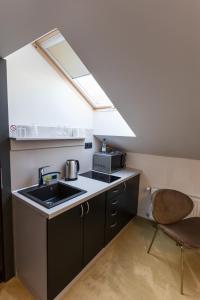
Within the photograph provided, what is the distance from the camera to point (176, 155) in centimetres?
226

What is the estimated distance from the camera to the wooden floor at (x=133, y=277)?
4.78 ft

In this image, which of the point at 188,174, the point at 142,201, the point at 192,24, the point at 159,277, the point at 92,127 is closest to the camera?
the point at 192,24

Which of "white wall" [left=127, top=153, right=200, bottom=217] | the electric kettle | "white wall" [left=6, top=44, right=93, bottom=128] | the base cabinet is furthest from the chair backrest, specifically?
"white wall" [left=6, top=44, right=93, bottom=128]

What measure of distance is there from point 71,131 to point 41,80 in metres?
0.66

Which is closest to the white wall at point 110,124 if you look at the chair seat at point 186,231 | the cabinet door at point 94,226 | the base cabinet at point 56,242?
the base cabinet at point 56,242

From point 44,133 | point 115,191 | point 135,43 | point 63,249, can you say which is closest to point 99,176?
point 115,191

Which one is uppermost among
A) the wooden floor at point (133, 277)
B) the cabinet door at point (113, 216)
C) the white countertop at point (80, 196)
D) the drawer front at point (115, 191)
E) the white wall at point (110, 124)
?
the white wall at point (110, 124)

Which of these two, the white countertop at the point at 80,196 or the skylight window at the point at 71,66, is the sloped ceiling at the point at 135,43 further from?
the white countertop at the point at 80,196

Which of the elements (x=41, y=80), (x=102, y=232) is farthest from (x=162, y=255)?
(x=41, y=80)

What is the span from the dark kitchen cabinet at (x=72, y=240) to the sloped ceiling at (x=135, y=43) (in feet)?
3.54

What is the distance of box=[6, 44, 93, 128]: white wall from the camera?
4.97 feet

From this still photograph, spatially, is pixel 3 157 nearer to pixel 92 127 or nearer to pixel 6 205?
pixel 6 205

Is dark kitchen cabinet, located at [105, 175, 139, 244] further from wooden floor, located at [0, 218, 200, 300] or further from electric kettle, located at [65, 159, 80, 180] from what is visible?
electric kettle, located at [65, 159, 80, 180]

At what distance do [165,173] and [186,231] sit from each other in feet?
2.80
